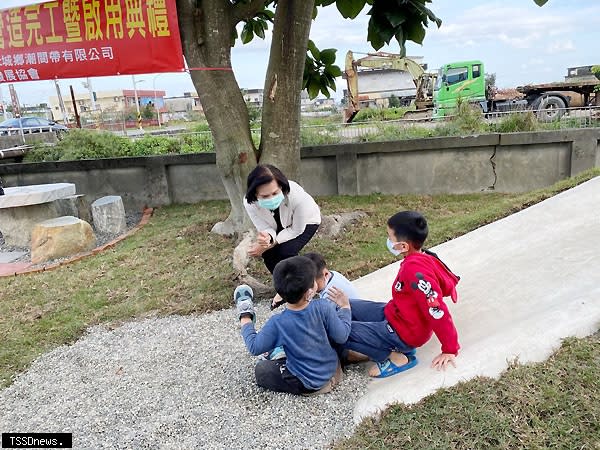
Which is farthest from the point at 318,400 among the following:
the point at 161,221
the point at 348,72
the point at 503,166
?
the point at 348,72

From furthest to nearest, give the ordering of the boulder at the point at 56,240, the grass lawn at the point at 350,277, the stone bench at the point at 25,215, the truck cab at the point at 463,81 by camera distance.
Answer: the truck cab at the point at 463,81 → the stone bench at the point at 25,215 → the boulder at the point at 56,240 → the grass lawn at the point at 350,277

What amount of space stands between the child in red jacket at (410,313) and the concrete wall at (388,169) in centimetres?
483

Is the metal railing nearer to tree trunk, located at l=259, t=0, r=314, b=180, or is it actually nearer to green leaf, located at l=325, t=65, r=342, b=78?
green leaf, located at l=325, t=65, r=342, b=78

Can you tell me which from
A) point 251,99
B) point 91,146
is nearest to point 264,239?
point 91,146

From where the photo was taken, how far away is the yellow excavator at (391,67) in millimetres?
17578

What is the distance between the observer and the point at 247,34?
6.28m

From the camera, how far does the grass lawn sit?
2033 millimetres

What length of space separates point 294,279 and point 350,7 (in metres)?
3.21

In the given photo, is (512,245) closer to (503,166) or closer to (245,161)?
(245,161)

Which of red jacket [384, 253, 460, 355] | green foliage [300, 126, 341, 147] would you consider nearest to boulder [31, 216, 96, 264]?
green foliage [300, 126, 341, 147]

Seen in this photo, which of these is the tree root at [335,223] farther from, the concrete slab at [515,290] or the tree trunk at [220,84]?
the concrete slab at [515,290]

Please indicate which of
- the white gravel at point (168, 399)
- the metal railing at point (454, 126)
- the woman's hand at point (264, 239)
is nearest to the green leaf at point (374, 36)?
the woman's hand at point (264, 239)

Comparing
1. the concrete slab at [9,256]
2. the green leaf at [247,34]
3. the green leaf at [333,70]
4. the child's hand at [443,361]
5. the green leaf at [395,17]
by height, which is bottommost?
the concrete slab at [9,256]

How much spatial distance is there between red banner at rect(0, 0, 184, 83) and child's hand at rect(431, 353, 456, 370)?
3.75 metres
